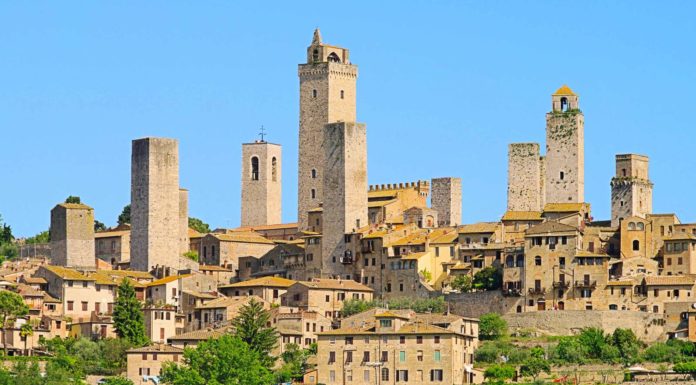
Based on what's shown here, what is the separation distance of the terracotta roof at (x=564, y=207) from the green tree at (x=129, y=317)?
757 inches

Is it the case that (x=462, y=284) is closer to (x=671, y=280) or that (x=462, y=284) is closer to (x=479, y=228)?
(x=479, y=228)

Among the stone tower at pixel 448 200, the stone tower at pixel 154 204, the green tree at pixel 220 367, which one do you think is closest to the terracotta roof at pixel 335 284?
the stone tower at pixel 154 204

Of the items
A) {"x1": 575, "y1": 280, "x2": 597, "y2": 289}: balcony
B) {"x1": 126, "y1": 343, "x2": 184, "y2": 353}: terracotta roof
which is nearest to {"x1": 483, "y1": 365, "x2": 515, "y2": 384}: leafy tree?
{"x1": 575, "y1": 280, "x2": 597, "y2": 289}: balcony

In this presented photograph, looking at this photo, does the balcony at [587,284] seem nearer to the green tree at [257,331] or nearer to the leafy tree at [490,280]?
the leafy tree at [490,280]

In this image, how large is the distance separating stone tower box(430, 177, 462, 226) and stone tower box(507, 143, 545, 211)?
5.61m

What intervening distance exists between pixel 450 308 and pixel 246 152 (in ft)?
93.7

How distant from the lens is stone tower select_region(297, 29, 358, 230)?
11488 cm

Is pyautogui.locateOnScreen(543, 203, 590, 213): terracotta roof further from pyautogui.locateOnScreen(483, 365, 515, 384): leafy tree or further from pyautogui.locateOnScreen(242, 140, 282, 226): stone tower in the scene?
pyautogui.locateOnScreen(242, 140, 282, 226): stone tower

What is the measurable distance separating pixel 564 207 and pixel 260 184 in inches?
959

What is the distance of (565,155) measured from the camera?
106m

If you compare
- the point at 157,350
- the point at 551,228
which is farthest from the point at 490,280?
the point at 157,350

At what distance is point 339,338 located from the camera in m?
90.1

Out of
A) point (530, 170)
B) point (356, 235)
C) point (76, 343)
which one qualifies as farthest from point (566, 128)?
point (76, 343)

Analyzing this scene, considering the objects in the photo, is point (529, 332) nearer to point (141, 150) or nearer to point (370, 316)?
point (370, 316)
